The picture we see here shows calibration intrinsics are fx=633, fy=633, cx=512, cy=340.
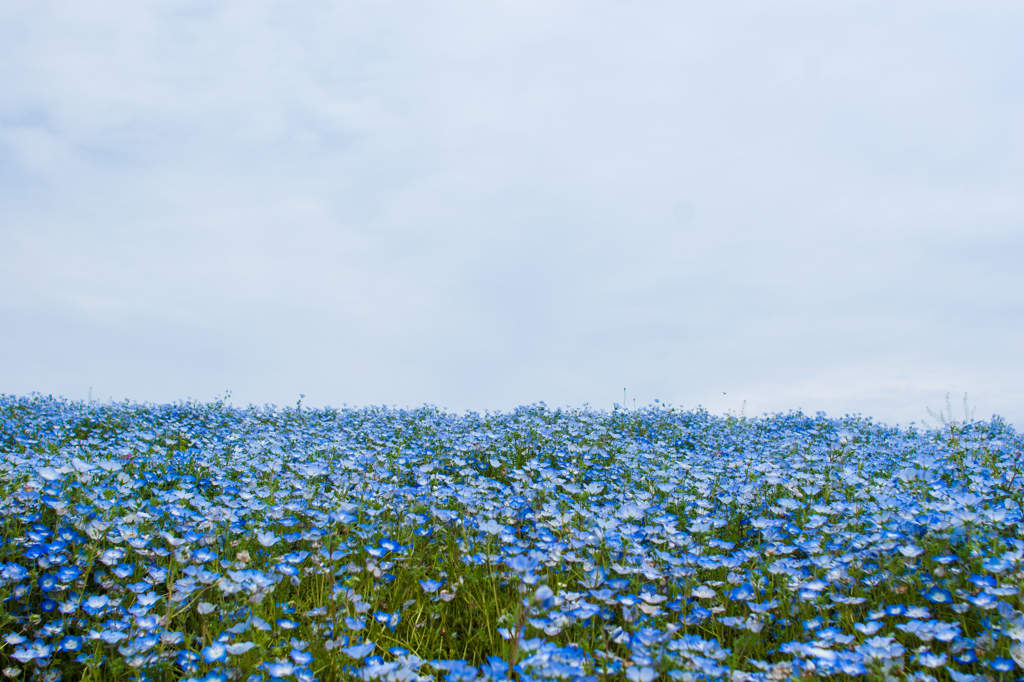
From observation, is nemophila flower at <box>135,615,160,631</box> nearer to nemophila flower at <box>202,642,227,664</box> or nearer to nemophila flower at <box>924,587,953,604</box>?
nemophila flower at <box>202,642,227,664</box>

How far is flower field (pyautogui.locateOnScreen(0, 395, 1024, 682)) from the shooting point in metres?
3.14

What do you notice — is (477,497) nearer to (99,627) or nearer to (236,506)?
(236,506)

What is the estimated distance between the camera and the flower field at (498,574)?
314 cm

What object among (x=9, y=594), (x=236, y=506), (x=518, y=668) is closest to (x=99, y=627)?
(x=9, y=594)

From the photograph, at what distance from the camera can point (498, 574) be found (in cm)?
402

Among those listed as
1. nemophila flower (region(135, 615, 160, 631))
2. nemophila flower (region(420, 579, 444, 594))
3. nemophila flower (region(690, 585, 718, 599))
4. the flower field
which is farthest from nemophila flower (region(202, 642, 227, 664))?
nemophila flower (region(690, 585, 718, 599))

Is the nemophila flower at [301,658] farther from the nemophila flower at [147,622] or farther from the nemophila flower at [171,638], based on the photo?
the nemophila flower at [147,622]

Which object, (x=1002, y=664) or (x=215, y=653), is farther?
(x=215, y=653)

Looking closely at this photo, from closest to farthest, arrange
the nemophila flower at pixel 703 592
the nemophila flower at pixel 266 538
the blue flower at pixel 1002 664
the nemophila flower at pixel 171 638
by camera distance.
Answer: the blue flower at pixel 1002 664, the nemophila flower at pixel 171 638, the nemophila flower at pixel 703 592, the nemophila flower at pixel 266 538

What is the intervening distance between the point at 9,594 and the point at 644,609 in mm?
3529

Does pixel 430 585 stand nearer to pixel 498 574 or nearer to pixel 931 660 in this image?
pixel 498 574

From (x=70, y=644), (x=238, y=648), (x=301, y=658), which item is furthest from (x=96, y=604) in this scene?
(x=301, y=658)

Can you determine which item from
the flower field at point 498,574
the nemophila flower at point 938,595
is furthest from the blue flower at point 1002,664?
the nemophila flower at point 938,595

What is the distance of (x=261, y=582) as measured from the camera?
137 inches
